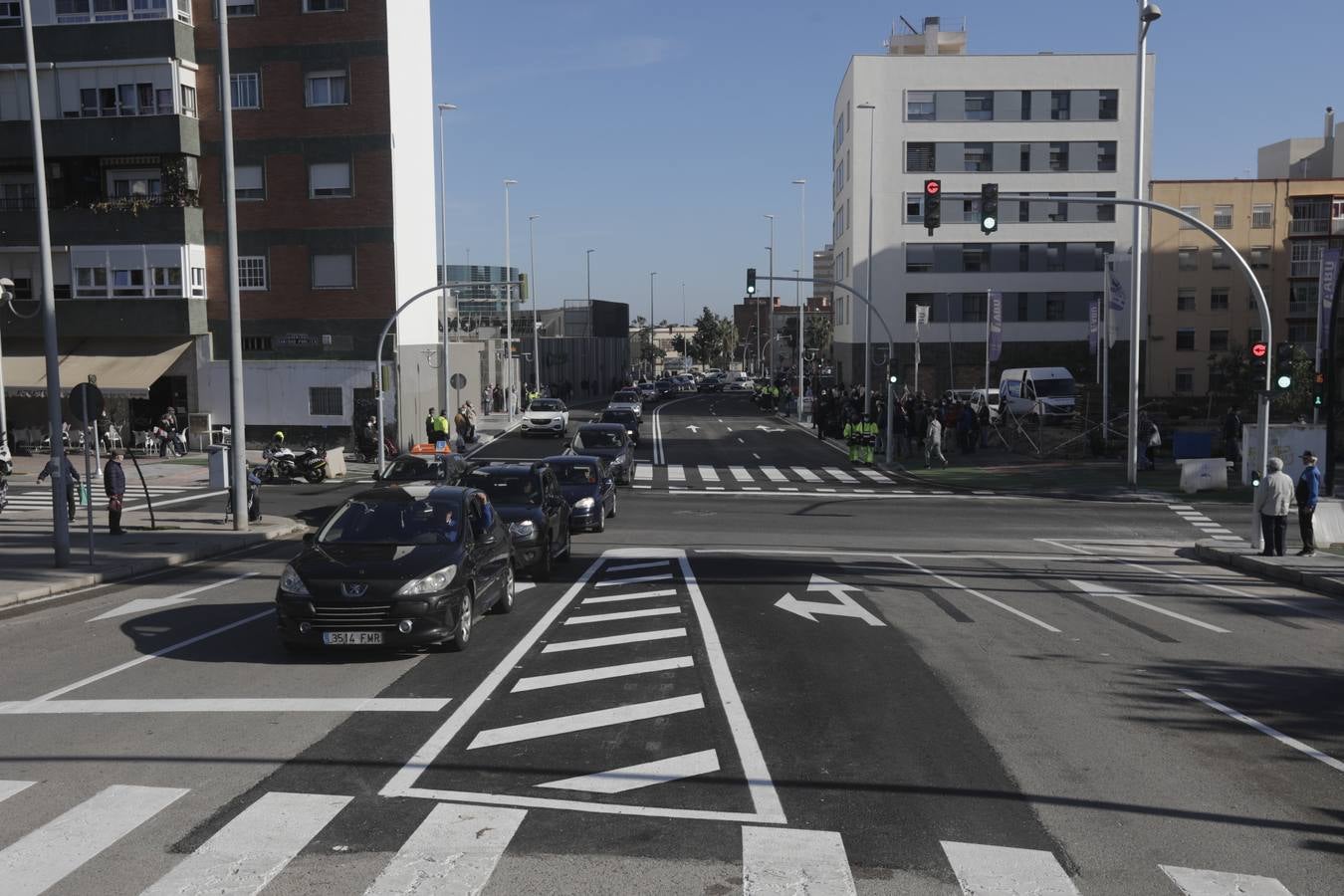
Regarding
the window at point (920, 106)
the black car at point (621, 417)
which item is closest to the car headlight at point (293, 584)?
the black car at point (621, 417)

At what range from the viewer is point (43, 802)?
24.1 ft

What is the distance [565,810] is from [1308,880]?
13.7ft

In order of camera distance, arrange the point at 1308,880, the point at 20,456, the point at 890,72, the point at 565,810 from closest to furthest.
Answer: the point at 1308,880
the point at 565,810
the point at 20,456
the point at 890,72

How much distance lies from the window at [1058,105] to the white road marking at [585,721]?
2540 inches

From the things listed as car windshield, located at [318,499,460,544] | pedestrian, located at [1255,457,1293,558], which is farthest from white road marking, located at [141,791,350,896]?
pedestrian, located at [1255,457,1293,558]

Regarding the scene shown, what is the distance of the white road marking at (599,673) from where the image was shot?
34.5ft

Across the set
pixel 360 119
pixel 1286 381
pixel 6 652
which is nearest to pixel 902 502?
pixel 1286 381

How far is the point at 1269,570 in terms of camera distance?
18734 mm

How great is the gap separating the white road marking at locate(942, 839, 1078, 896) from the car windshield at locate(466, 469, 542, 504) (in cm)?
1158

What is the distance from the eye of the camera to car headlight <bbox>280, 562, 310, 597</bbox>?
11172 millimetres

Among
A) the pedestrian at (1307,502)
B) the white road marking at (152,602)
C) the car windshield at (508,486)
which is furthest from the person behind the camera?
the pedestrian at (1307,502)

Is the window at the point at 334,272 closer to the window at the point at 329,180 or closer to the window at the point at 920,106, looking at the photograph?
the window at the point at 329,180

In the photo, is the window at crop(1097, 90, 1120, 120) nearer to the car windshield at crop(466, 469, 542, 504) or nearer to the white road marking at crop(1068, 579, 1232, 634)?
the white road marking at crop(1068, 579, 1232, 634)

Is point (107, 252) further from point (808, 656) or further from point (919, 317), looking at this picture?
point (808, 656)
